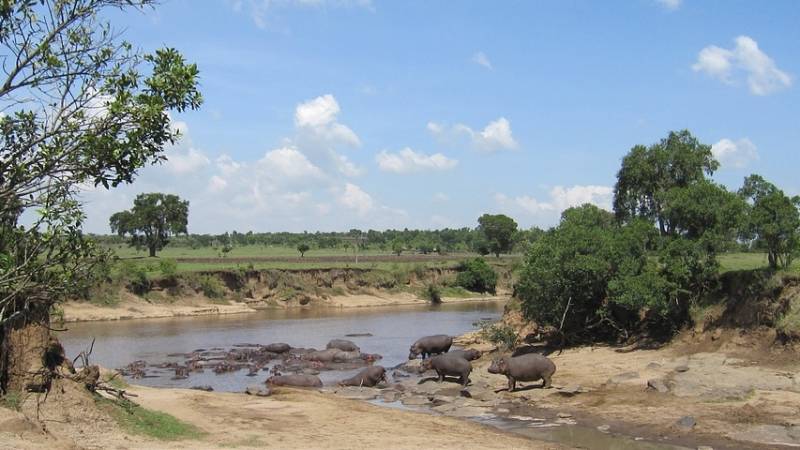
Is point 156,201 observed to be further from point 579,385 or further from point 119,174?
point 119,174

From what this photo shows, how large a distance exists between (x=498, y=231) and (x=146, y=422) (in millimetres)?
97321

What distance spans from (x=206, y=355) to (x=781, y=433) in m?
28.4

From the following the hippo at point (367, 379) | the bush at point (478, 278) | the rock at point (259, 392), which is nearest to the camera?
the rock at point (259, 392)

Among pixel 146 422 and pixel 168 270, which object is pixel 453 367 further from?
pixel 168 270

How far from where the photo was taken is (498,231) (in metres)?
112

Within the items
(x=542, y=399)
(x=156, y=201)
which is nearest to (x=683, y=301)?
(x=542, y=399)

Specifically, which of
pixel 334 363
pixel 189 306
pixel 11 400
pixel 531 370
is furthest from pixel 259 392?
pixel 189 306

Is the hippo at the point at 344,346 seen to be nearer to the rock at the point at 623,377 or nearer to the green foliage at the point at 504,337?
the green foliage at the point at 504,337

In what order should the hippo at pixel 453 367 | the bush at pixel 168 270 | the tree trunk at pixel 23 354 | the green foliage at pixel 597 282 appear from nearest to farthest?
the tree trunk at pixel 23 354
the hippo at pixel 453 367
the green foliage at pixel 597 282
the bush at pixel 168 270

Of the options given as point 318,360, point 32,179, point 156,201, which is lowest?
point 318,360

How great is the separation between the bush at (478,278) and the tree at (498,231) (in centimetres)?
2184

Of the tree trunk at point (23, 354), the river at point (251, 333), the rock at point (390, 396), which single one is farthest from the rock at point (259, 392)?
the tree trunk at point (23, 354)

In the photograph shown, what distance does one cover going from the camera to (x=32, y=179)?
29.2 ft

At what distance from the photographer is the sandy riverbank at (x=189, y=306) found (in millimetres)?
57188
